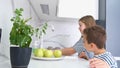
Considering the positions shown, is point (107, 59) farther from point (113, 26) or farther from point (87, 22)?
point (113, 26)

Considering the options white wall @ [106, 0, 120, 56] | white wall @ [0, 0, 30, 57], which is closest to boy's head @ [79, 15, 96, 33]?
white wall @ [106, 0, 120, 56]

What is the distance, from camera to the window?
2732mm

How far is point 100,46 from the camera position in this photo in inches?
58.4

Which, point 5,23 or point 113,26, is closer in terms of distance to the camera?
point 5,23

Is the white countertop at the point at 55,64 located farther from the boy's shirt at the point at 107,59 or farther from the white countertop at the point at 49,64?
the boy's shirt at the point at 107,59

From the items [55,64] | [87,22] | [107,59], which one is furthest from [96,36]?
[87,22]

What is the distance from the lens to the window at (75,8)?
2.73m

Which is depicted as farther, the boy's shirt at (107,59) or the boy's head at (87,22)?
the boy's head at (87,22)

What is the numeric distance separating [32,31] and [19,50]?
0.38ft

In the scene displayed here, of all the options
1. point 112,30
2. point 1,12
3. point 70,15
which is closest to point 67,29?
point 70,15

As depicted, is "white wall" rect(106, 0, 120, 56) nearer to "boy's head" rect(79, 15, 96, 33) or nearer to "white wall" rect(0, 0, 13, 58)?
"boy's head" rect(79, 15, 96, 33)

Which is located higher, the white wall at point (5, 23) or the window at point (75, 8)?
the window at point (75, 8)

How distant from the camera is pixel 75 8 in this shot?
2.79 metres

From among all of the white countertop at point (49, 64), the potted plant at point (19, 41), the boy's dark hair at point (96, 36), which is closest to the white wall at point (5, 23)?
the white countertop at point (49, 64)
